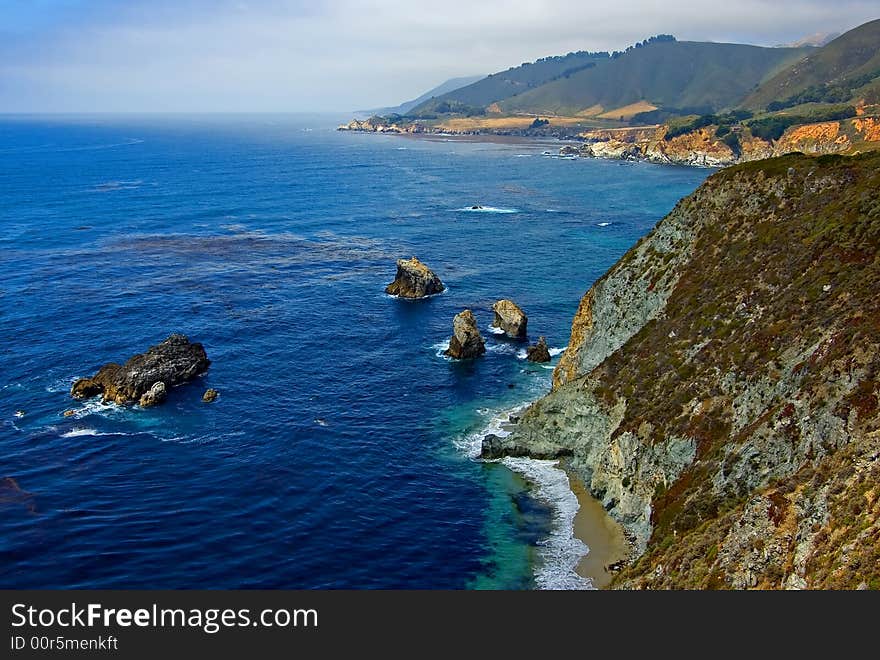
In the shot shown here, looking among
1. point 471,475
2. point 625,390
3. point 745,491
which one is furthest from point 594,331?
point 745,491

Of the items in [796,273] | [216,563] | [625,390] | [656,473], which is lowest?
[216,563]

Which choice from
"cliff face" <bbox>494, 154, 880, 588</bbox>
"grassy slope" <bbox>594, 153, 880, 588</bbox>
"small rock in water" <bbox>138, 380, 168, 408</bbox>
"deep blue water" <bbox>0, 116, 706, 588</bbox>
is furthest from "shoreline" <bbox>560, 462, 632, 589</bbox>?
"small rock in water" <bbox>138, 380, 168, 408</bbox>

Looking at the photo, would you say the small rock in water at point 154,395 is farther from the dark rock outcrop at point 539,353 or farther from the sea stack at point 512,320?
the sea stack at point 512,320

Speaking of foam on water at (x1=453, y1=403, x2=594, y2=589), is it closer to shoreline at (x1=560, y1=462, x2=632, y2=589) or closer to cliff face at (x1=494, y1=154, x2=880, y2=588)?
shoreline at (x1=560, y1=462, x2=632, y2=589)

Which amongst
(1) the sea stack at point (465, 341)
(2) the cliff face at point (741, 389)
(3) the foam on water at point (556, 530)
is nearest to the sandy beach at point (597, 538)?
(3) the foam on water at point (556, 530)

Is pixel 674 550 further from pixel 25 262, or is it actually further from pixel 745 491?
pixel 25 262

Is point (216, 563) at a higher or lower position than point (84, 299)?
lower
